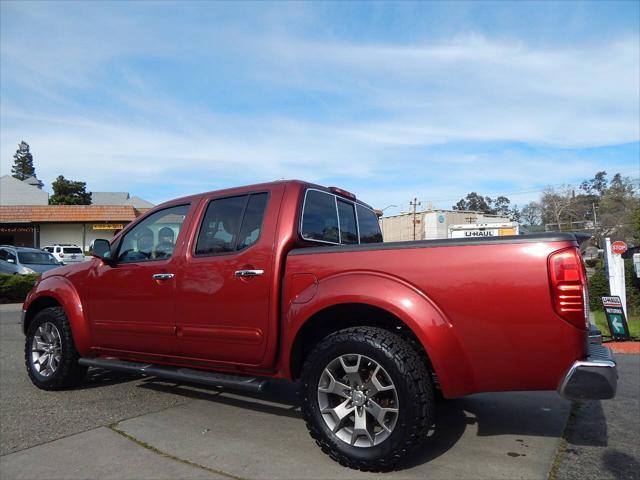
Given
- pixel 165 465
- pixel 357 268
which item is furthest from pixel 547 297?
pixel 165 465

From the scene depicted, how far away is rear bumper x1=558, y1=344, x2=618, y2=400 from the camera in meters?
2.79

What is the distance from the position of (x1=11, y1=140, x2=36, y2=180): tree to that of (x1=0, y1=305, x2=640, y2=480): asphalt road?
10332 cm

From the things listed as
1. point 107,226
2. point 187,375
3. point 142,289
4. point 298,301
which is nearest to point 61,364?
point 142,289

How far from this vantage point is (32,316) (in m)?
5.66

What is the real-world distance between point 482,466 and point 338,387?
41.7 inches

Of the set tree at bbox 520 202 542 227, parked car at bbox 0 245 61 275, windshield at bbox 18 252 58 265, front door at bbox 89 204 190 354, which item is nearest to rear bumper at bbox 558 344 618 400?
front door at bbox 89 204 190 354

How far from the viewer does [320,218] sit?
4.32 metres

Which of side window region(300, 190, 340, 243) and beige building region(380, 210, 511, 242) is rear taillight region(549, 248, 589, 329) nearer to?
side window region(300, 190, 340, 243)

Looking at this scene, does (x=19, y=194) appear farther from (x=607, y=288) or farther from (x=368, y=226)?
(x=368, y=226)

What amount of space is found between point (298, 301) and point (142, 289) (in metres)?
1.72

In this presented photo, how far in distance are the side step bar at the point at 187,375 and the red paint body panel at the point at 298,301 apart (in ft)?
0.27

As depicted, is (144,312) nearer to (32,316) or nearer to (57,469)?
(57,469)

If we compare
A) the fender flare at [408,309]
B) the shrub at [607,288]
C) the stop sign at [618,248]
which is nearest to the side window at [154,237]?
the fender flare at [408,309]

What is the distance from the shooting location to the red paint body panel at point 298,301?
291cm
